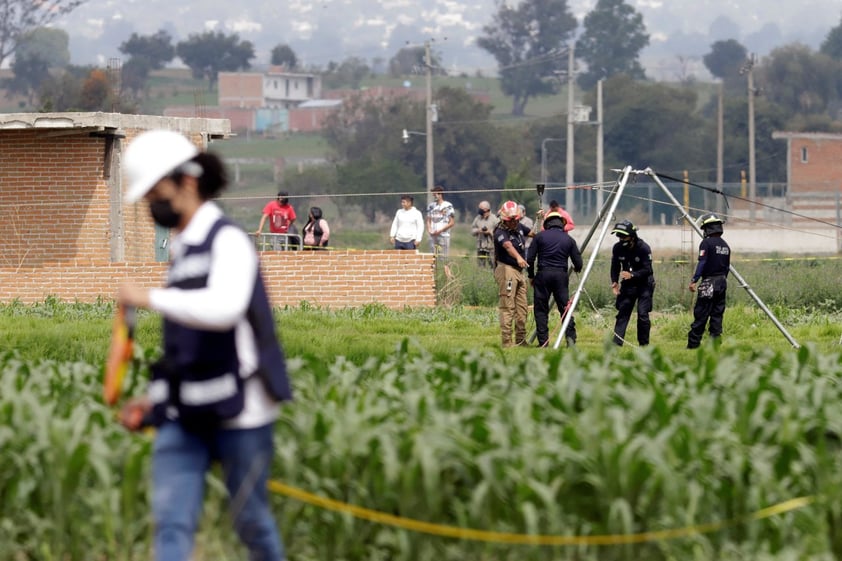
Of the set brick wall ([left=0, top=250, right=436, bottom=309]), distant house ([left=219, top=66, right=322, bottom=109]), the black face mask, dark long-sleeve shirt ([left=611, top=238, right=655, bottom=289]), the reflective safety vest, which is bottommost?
brick wall ([left=0, top=250, right=436, bottom=309])

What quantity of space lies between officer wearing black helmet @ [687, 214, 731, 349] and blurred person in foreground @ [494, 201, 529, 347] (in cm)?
191

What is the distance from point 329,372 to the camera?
9.62 m

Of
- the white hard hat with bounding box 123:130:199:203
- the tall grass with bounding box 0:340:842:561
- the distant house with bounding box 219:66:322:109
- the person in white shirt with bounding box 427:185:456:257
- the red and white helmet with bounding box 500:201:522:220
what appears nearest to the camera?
the white hard hat with bounding box 123:130:199:203

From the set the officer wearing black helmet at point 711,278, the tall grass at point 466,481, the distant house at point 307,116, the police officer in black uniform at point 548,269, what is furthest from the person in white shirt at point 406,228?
the distant house at point 307,116

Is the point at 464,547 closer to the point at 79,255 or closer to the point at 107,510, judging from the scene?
the point at 107,510

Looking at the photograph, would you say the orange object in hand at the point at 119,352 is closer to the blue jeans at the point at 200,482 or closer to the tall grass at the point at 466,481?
the blue jeans at the point at 200,482

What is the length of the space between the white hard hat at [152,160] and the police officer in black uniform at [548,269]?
12239 mm

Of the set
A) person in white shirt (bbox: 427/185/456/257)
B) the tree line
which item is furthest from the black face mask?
the tree line

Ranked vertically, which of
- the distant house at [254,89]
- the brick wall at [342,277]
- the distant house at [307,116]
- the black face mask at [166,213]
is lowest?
the brick wall at [342,277]

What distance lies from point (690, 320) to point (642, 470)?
13.7 metres

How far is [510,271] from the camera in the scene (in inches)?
719

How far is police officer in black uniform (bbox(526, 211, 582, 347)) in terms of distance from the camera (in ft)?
59.6

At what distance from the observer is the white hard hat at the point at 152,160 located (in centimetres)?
605

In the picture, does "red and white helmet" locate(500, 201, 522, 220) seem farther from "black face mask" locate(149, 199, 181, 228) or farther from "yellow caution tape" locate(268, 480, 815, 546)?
"black face mask" locate(149, 199, 181, 228)
